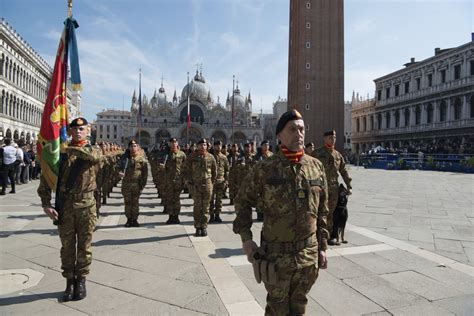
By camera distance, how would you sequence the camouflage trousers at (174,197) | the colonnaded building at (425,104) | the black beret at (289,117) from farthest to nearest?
the colonnaded building at (425,104)
the camouflage trousers at (174,197)
the black beret at (289,117)

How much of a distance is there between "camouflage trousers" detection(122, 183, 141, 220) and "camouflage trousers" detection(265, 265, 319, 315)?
5231 mm

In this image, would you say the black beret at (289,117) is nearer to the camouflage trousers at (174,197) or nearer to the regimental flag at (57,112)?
the regimental flag at (57,112)

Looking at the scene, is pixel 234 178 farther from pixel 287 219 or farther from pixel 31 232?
pixel 287 219

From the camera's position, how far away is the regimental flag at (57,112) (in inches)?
146

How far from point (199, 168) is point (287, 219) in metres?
4.50

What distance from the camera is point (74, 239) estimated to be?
3.57m

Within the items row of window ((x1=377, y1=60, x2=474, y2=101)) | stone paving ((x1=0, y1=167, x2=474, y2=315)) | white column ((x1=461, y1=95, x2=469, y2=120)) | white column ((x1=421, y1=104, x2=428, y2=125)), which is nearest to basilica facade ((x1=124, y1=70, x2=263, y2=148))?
row of window ((x1=377, y1=60, x2=474, y2=101))

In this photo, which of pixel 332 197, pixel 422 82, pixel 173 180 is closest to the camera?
pixel 332 197

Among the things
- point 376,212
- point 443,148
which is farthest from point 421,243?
point 443,148

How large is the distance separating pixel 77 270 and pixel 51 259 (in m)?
1.53

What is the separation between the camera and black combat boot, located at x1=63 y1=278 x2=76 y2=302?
3457 millimetres

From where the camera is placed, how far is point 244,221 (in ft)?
7.92

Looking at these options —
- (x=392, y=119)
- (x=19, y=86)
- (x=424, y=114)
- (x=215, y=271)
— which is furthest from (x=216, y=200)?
(x=392, y=119)

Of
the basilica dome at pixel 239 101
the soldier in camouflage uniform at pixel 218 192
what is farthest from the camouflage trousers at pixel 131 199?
the basilica dome at pixel 239 101
